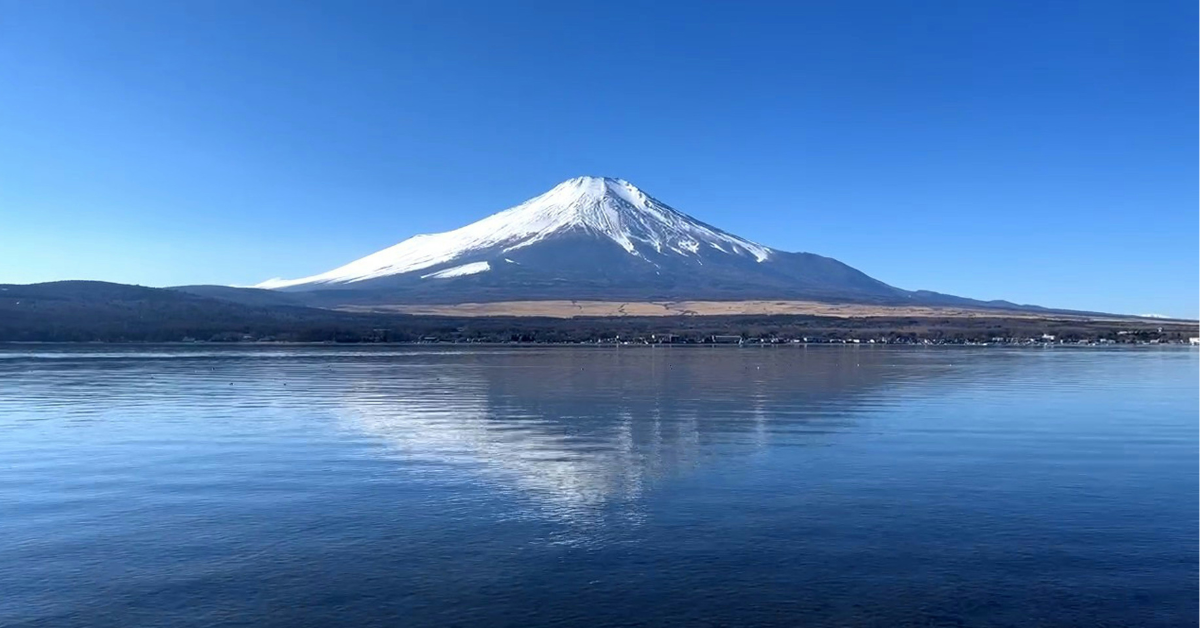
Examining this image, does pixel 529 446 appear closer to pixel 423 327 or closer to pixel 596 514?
pixel 596 514

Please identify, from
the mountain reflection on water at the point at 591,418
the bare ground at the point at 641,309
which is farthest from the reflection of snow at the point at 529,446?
the bare ground at the point at 641,309

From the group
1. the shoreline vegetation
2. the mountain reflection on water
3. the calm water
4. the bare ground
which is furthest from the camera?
the bare ground

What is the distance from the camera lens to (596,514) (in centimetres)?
1296

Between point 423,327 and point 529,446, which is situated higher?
point 423,327

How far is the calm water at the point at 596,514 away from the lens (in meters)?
9.43

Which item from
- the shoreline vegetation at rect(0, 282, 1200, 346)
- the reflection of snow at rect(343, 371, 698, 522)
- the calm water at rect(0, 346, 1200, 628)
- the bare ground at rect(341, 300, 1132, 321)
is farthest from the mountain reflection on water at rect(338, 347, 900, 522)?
the bare ground at rect(341, 300, 1132, 321)

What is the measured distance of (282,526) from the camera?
40.7 feet

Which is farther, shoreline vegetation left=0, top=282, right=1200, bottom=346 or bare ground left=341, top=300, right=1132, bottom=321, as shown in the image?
bare ground left=341, top=300, right=1132, bottom=321

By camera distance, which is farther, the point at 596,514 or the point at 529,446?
the point at 529,446

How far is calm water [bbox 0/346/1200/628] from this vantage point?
9430 mm

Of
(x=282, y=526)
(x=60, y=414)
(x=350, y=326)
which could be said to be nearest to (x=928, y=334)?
(x=350, y=326)

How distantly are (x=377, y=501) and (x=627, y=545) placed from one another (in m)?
4.23

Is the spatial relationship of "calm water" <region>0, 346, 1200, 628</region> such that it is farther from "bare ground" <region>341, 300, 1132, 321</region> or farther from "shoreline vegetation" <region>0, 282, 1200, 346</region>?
"bare ground" <region>341, 300, 1132, 321</region>

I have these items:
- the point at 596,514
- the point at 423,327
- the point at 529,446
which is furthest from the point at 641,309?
the point at 596,514
